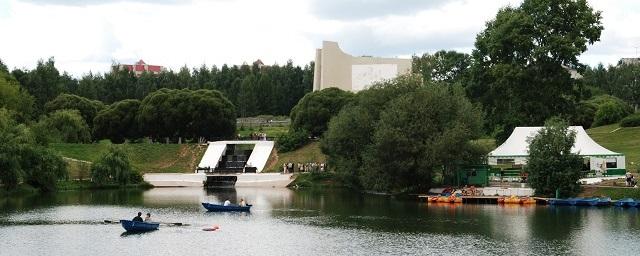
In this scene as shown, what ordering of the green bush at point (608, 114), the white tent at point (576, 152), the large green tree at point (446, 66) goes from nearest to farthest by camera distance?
1. the white tent at point (576, 152)
2. the green bush at point (608, 114)
3. the large green tree at point (446, 66)

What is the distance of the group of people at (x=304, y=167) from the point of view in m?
92.8

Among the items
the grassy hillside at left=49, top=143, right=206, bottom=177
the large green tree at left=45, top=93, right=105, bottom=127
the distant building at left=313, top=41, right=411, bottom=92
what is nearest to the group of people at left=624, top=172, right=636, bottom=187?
the grassy hillside at left=49, top=143, right=206, bottom=177

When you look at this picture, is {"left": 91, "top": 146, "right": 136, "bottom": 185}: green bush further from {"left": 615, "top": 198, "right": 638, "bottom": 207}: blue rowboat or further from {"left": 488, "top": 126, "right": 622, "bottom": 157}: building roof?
{"left": 615, "top": 198, "right": 638, "bottom": 207}: blue rowboat

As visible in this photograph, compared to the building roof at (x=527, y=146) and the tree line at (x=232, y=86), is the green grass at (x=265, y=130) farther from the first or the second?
the building roof at (x=527, y=146)

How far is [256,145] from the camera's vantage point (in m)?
105

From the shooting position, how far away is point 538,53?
271 ft

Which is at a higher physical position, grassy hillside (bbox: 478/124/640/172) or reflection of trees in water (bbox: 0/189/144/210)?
grassy hillside (bbox: 478/124/640/172)

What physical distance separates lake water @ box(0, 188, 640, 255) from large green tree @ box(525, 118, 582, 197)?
3.80 m

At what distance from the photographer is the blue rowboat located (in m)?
60.8

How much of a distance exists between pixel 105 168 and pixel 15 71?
5079 centimetres

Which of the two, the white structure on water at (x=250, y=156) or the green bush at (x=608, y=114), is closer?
the white structure on water at (x=250, y=156)

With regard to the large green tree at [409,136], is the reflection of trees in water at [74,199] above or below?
below

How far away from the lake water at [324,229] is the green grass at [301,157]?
26.1 metres

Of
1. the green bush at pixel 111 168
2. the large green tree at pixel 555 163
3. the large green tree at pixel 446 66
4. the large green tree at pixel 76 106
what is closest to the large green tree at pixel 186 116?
the large green tree at pixel 76 106
